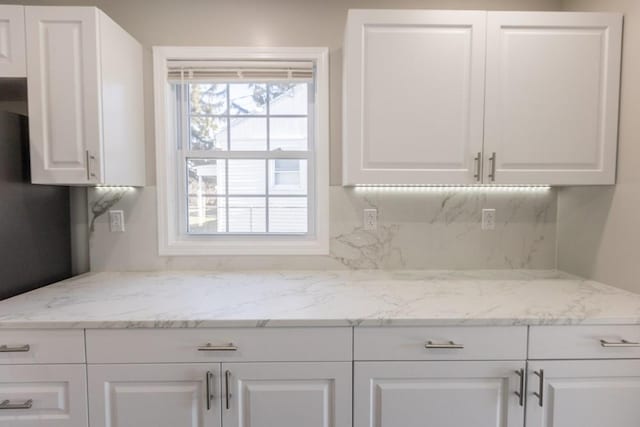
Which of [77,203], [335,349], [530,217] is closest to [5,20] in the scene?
[77,203]

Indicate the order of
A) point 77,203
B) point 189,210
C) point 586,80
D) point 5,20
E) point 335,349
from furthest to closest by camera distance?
point 189,210, point 77,203, point 586,80, point 5,20, point 335,349

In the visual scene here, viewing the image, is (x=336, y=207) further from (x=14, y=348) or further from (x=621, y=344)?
(x=14, y=348)

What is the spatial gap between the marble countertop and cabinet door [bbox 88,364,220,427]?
0.18 m

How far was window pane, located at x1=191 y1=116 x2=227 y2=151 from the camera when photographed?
80.5 inches

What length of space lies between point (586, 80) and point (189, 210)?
85.9 inches

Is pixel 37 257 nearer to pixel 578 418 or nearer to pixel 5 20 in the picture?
pixel 5 20

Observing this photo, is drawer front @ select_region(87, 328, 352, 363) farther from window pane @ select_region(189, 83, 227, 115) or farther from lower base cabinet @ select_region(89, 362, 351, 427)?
window pane @ select_region(189, 83, 227, 115)

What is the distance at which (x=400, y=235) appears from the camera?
6.53 ft

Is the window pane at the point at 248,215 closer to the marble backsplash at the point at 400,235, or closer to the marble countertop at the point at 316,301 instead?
the marble backsplash at the point at 400,235

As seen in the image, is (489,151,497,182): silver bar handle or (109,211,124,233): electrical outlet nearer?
(489,151,497,182): silver bar handle

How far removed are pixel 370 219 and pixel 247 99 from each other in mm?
1027

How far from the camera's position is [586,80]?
5.23 ft

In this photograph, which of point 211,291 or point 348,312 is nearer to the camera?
point 348,312

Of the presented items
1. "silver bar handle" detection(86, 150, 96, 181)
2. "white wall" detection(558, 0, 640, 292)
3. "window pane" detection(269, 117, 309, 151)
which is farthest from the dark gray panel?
"white wall" detection(558, 0, 640, 292)
